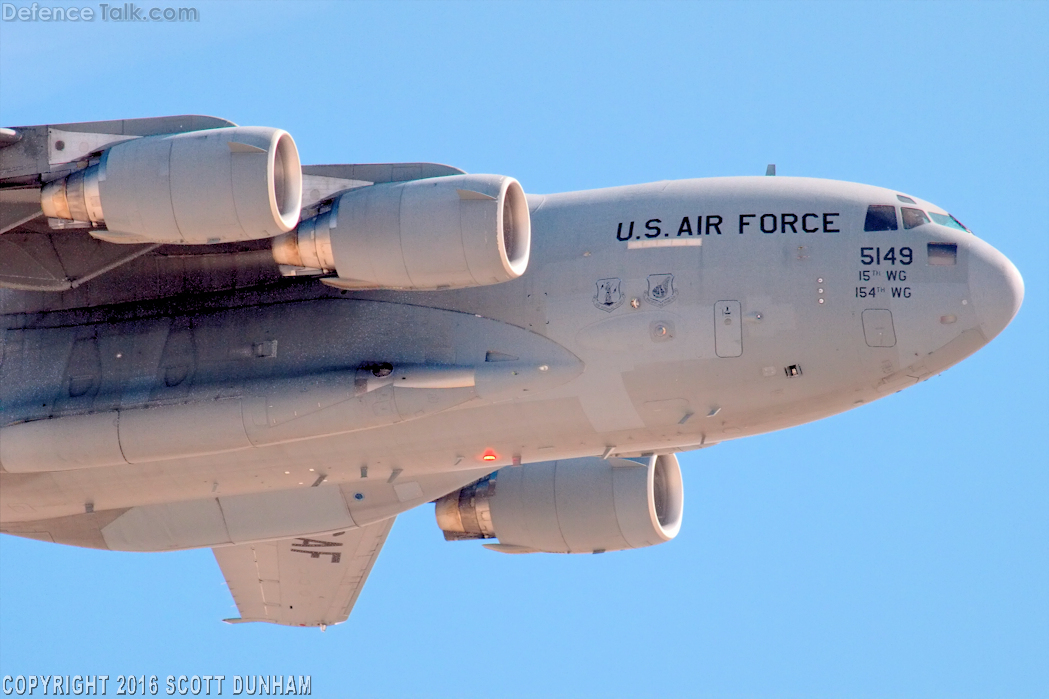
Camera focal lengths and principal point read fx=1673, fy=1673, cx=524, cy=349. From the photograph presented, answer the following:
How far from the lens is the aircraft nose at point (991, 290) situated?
1670 centimetres

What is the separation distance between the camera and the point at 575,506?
846 inches

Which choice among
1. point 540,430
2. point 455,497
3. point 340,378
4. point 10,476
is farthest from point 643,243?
point 10,476

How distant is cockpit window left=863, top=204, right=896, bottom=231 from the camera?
17.0 metres

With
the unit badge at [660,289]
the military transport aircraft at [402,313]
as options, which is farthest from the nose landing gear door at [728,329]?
the unit badge at [660,289]

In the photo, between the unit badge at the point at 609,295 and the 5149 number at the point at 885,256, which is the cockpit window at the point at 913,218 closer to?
the 5149 number at the point at 885,256

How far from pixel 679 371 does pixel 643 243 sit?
1.38 m

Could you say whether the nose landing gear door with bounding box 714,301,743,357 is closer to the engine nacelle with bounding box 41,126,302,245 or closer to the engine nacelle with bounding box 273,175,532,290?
the engine nacelle with bounding box 273,175,532,290

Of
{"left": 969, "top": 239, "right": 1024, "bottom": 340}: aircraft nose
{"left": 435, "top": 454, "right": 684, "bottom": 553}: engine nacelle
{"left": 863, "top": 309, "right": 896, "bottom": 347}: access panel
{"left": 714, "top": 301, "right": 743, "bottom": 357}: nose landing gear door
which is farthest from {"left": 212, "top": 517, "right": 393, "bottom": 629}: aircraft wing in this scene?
{"left": 969, "top": 239, "right": 1024, "bottom": 340}: aircraft nose

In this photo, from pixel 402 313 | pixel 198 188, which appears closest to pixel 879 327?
pixel 402 313

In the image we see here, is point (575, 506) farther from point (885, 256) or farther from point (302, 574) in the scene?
point (885, 256)

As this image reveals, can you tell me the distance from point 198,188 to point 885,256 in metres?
6.84

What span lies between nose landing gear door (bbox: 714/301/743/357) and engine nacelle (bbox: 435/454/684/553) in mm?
4649

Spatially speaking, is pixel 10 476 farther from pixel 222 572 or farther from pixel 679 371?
pixel 679 371

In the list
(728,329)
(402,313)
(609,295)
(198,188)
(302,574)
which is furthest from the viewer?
(302,574)
